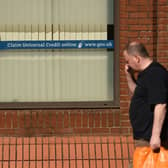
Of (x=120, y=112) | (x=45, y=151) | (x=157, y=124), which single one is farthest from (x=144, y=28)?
(x=157, y=124)

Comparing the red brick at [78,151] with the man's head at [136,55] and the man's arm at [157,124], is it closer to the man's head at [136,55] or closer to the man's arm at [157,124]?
the man's head at [136,55]

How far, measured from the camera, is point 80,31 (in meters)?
8.39

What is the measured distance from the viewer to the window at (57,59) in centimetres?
834

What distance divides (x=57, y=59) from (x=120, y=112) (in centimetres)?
112

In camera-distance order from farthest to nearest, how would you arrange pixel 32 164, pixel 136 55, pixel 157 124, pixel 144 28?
pixel 144 28 → pixel 32 164 → pixel 136 55 → pixel 157 124

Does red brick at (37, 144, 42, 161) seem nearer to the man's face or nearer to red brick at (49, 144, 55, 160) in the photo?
red brick at (49, 144, 55, 160)

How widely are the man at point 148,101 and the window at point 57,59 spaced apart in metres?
2.94

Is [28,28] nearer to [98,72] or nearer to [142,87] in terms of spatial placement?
[98,72]

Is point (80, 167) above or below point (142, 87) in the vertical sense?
below

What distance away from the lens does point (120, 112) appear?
8211mm

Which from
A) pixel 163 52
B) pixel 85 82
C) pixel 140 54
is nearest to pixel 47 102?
pixel 85 82

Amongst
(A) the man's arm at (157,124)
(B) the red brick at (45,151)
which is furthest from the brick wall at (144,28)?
(A) the man's arm at (157,124)

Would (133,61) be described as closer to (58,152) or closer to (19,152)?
(58,152)

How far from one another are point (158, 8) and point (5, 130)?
2578mm
